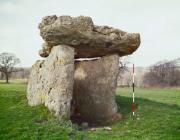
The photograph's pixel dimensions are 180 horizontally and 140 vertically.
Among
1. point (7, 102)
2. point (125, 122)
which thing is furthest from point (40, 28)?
point (125, 122)

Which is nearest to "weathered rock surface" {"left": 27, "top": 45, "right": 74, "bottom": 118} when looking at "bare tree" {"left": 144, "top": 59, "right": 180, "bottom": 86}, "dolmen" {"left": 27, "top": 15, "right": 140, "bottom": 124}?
"dolmen" {"left": 27, "top": 15, "right": 140, "bottom": 124}

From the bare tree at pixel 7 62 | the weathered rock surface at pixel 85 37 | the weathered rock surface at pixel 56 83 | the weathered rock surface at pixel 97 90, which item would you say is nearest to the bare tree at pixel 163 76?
the bare tree at pixel 7 62

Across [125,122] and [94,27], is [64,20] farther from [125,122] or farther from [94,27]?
[125,122]

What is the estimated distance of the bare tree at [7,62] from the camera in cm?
7612

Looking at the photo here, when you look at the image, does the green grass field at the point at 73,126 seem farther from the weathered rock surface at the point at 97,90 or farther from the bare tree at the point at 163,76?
the bare tree at the point at 163,76

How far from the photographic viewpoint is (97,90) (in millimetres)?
22812

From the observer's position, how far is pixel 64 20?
2064cm

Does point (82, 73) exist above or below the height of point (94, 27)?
below

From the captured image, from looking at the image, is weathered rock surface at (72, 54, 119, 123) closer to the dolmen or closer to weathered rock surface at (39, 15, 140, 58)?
the dolmen

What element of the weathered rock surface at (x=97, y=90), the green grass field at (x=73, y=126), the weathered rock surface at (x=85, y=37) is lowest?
the green grass field at (x=73, y=126)

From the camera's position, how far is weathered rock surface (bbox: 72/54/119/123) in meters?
22.1

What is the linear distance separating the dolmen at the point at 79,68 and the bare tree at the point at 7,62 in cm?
5298

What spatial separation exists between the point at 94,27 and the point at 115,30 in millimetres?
1342

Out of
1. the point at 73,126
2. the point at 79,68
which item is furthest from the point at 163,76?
the point at 73,126
